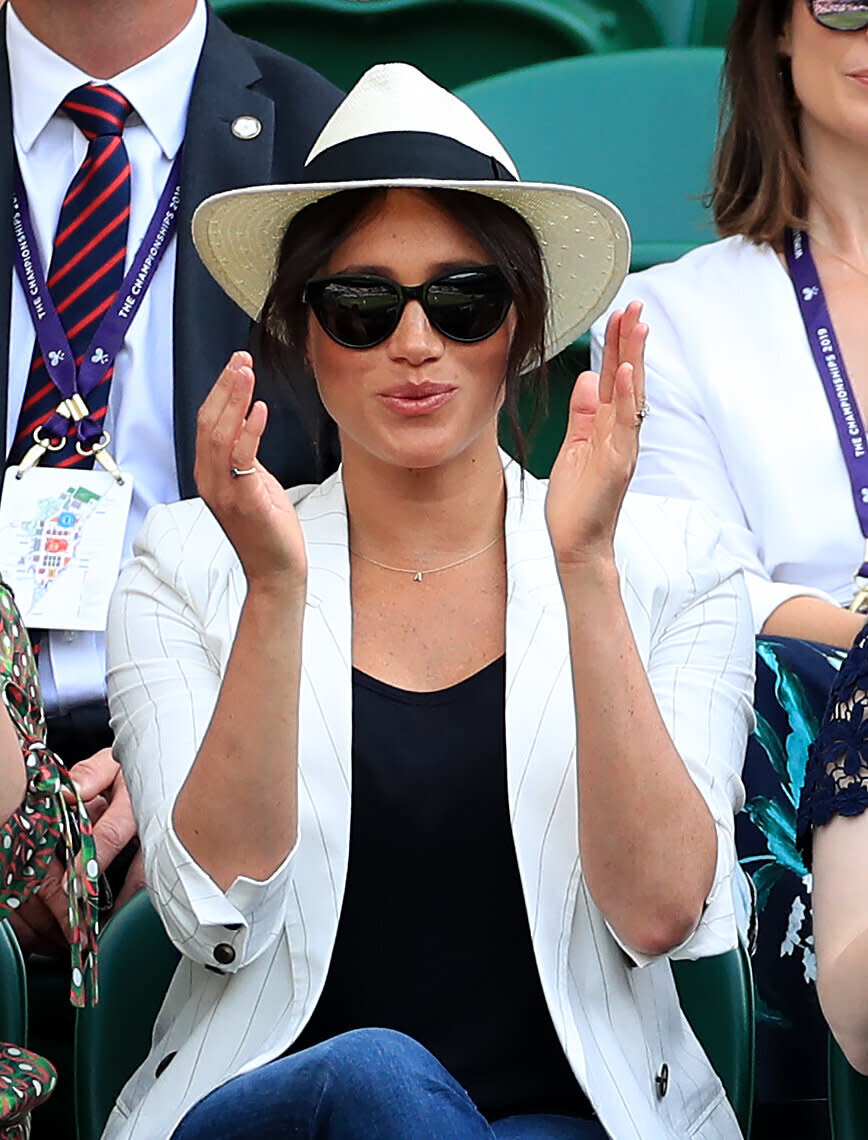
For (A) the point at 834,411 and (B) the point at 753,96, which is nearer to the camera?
(A) the point at 834,411

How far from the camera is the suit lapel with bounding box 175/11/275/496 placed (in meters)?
2.89

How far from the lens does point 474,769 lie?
2.19 meters

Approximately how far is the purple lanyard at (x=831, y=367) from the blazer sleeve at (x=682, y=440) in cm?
13

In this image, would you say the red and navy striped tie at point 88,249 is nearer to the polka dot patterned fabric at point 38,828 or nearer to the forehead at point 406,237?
the forehead at point 406,237

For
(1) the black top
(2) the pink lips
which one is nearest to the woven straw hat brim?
(2) the pink lips

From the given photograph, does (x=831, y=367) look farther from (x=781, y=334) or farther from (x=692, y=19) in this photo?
(x=692, y=19)

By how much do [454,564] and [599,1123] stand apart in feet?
1.99

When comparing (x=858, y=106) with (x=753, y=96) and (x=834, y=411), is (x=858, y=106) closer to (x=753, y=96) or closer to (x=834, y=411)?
(x=753, y=96)

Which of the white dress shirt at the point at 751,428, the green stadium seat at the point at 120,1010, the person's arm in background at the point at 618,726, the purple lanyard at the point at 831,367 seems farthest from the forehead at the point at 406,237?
the purple lanyard at the point at 831,367

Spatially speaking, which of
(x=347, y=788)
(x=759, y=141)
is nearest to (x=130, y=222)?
(x=759, y=141)

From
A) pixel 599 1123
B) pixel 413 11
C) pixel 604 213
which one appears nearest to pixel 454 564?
pixel 604 213

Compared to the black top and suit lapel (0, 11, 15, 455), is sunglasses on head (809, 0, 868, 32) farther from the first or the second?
the black top

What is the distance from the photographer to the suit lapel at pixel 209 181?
2891 mm

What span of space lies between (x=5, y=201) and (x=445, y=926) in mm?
1330
